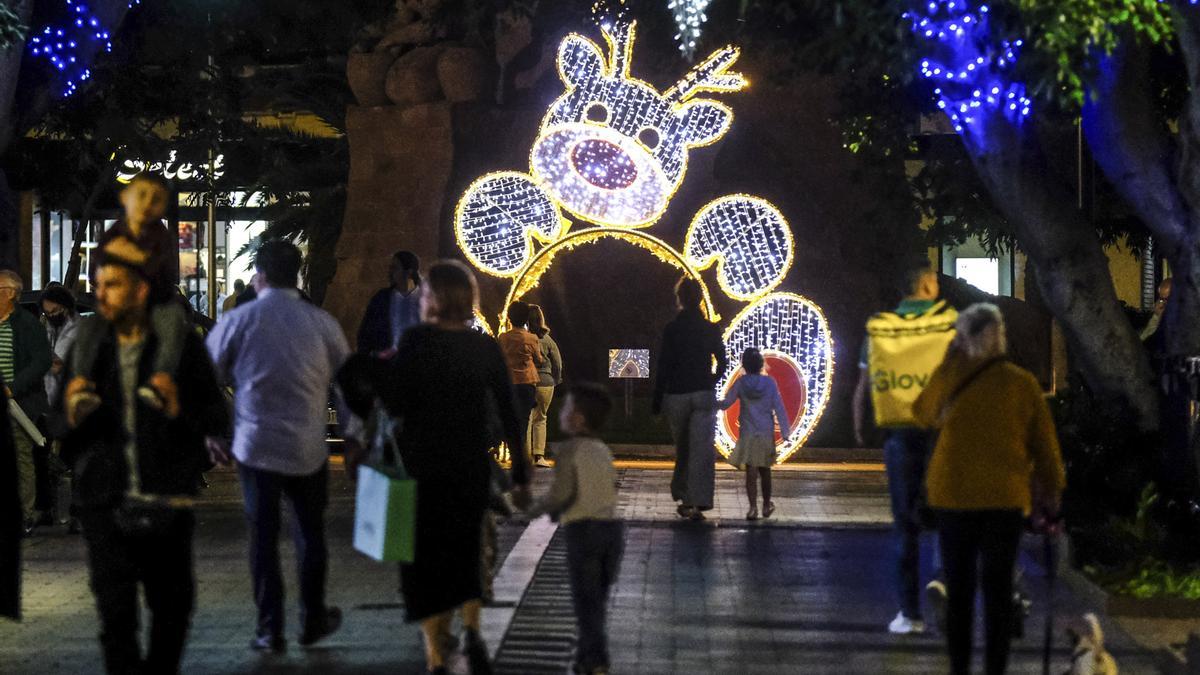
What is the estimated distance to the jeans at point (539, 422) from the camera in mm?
16734

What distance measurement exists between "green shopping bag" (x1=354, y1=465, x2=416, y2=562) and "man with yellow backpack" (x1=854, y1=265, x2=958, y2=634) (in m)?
2.74

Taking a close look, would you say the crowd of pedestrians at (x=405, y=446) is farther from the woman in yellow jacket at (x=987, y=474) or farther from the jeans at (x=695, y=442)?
the jeans at (x=695, y=442)

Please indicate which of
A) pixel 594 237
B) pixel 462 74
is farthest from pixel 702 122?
pixel 462 74

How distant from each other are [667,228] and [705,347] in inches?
271

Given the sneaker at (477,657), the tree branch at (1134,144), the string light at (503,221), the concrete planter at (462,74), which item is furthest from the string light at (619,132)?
the sneaker at (477,657)

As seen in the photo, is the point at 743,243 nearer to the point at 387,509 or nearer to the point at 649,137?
the point at 649,137

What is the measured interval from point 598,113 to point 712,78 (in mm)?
1319

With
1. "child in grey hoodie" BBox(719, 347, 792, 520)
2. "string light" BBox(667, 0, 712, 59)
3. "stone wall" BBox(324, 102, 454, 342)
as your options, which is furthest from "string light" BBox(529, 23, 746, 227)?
"string light" BBox(667, 0, 712, 59)

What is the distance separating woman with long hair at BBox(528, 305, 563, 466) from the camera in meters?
16.6

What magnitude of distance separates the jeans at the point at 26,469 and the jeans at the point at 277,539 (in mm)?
4269

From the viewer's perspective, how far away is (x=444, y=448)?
6527 mm

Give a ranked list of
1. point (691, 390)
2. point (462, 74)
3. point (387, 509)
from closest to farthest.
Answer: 1. point (387, 509)
2. point (691, 390)
3. point (462, 74)

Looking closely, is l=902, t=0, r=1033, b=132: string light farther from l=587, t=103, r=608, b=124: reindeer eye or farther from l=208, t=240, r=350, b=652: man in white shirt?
l=587, t=103, r=608, b=124: reindeer eye

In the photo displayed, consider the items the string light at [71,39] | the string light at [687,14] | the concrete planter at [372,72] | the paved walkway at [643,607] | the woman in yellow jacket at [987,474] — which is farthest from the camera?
the concrete planter at [372,72]
